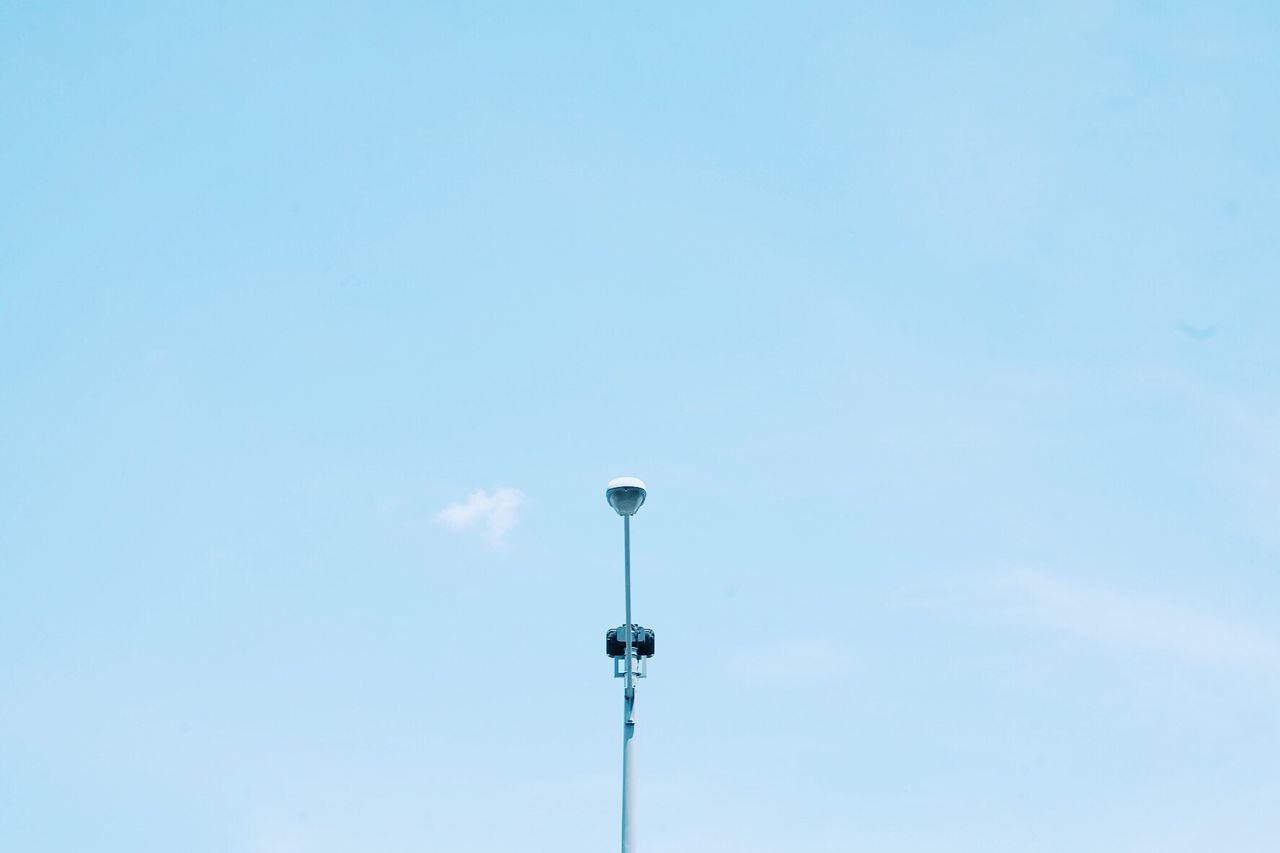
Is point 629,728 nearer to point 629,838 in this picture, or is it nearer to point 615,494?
point 629,838

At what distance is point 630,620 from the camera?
1129 inches

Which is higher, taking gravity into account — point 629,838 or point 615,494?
point 615,494

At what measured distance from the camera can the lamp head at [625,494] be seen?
28859mm

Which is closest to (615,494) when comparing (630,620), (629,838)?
(630,620)

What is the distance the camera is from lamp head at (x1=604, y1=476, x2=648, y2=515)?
28.9m

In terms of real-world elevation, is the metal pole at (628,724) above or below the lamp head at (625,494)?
below

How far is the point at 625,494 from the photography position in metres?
28.9

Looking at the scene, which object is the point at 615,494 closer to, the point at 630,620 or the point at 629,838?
the point at 630,620

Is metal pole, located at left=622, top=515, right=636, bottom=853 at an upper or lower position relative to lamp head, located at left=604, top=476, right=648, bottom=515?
lower

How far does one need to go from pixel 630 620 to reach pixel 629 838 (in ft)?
10.6

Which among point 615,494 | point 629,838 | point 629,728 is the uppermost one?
point 615,494

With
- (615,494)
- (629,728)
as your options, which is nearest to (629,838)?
(629,728)

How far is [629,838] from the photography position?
27.6 m

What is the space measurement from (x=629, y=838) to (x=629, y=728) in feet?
5.62
